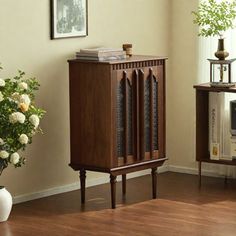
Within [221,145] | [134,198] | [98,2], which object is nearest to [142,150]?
[134,198]

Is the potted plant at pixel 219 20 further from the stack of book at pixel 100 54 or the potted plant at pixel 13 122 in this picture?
the potted plant at pixel 13 122

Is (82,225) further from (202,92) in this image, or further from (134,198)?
(202,92)

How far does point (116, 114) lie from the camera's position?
229 inches

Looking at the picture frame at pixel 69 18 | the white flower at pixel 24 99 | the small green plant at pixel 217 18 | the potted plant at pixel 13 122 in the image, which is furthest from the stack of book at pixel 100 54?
the small green plant at pixel 217 18

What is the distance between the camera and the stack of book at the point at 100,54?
19.2 ft

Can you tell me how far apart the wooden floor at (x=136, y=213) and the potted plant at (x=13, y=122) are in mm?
319

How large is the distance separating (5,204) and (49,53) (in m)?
1.28

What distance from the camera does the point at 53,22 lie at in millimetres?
6059

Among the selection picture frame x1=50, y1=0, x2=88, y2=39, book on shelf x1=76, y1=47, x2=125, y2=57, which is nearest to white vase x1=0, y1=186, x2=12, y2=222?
book on shelf x1=76, y1=47, x2=125, y2=57

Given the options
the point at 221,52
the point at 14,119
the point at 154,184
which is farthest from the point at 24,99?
the point at 221,52

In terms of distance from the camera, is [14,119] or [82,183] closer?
[14,119]

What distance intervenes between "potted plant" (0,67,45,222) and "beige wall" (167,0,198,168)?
1936mm

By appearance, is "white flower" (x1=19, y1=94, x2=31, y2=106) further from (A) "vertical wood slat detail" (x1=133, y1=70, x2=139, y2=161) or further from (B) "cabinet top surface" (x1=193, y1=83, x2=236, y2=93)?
(B) "cabinet top surface" (x1=193, y1=83, x2=236, y2=93)

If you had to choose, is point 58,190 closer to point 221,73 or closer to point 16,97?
point 16,97
